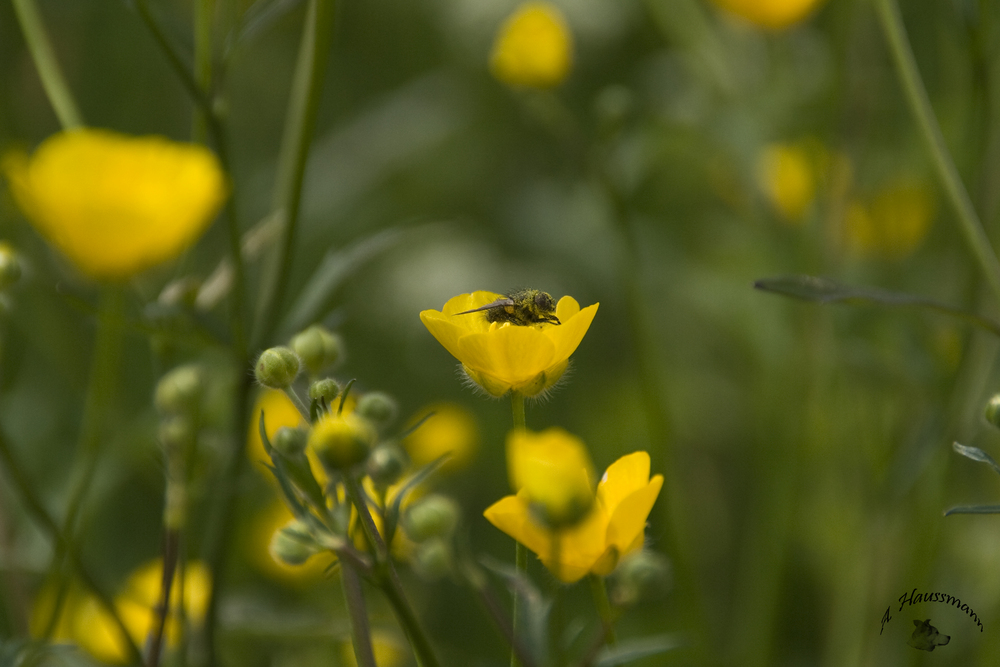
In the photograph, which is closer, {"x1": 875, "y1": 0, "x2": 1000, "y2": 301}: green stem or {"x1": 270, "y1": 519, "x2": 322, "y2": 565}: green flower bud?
{"x1": 270, "y1": 519, "x2": 322, "y2": 565}: green flower bud

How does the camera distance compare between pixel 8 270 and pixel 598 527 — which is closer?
pixel 598 527

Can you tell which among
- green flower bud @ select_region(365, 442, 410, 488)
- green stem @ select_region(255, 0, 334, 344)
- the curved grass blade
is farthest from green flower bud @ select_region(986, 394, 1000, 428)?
green stem @ select_region(255, 0, 334, 344)

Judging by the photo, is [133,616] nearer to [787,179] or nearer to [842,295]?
[842,295]

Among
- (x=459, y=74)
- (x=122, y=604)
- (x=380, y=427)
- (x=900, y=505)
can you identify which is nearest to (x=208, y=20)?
(x=380, y=427)

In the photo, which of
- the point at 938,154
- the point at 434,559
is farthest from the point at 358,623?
the point at 938,154

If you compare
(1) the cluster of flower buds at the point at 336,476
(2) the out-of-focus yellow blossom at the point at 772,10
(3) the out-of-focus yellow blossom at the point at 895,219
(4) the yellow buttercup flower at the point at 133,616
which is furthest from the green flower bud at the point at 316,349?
(3) the out-of-focus yellow blossom at the point at 895,219

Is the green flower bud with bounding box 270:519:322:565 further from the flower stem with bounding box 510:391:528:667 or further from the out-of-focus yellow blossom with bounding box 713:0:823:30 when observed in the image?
the out-of-focus yellow blossom with bounding box 713:0:823:30

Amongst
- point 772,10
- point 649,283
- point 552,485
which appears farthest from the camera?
point 649,283
